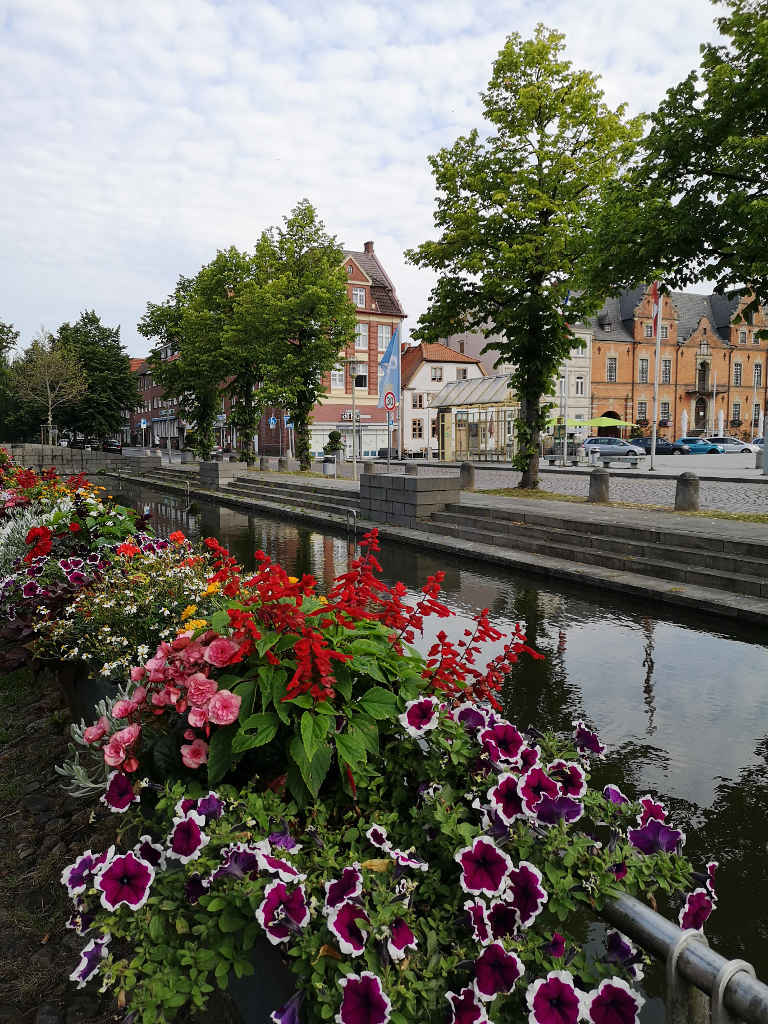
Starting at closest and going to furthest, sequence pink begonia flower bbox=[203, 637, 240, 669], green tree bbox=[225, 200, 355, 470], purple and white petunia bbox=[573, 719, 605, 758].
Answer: pink begonia flower bbox=[203, 637, 240, 669], purple and white petunia bbox=[573, 719, 605, 758], green tree bbox=[225, 200, 355, 470]

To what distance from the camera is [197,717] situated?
2279 mm

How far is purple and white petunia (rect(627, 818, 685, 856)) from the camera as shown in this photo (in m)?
2.12

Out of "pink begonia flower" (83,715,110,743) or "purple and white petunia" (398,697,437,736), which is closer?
"purple and white petunia" (398,697,437,736)

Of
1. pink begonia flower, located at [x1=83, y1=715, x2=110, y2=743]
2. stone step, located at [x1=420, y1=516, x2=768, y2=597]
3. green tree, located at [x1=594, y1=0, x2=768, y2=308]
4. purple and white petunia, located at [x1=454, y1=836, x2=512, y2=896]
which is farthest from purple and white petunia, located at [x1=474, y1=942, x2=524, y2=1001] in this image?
green tree, located at [x1=594, y1=0, x2=768, y2=308]

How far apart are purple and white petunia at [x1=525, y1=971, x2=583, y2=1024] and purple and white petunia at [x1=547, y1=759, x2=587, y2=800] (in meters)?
0.55

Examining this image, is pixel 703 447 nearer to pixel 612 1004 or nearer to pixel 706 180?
pixel 706 180

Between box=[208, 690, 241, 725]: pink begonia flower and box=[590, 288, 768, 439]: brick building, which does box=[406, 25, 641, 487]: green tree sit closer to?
box=[208, 690, 241, 725]: pink begonia flower

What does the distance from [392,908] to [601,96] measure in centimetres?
2256

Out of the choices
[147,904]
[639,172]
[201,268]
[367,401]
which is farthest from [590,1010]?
[367,401]

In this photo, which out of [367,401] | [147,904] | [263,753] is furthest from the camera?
[367,401]

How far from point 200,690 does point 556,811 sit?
1.15 m

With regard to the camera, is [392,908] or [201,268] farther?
[201,268]

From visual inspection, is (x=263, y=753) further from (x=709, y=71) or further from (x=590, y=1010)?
(x=709, y=71)

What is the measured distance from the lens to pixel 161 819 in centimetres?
245
